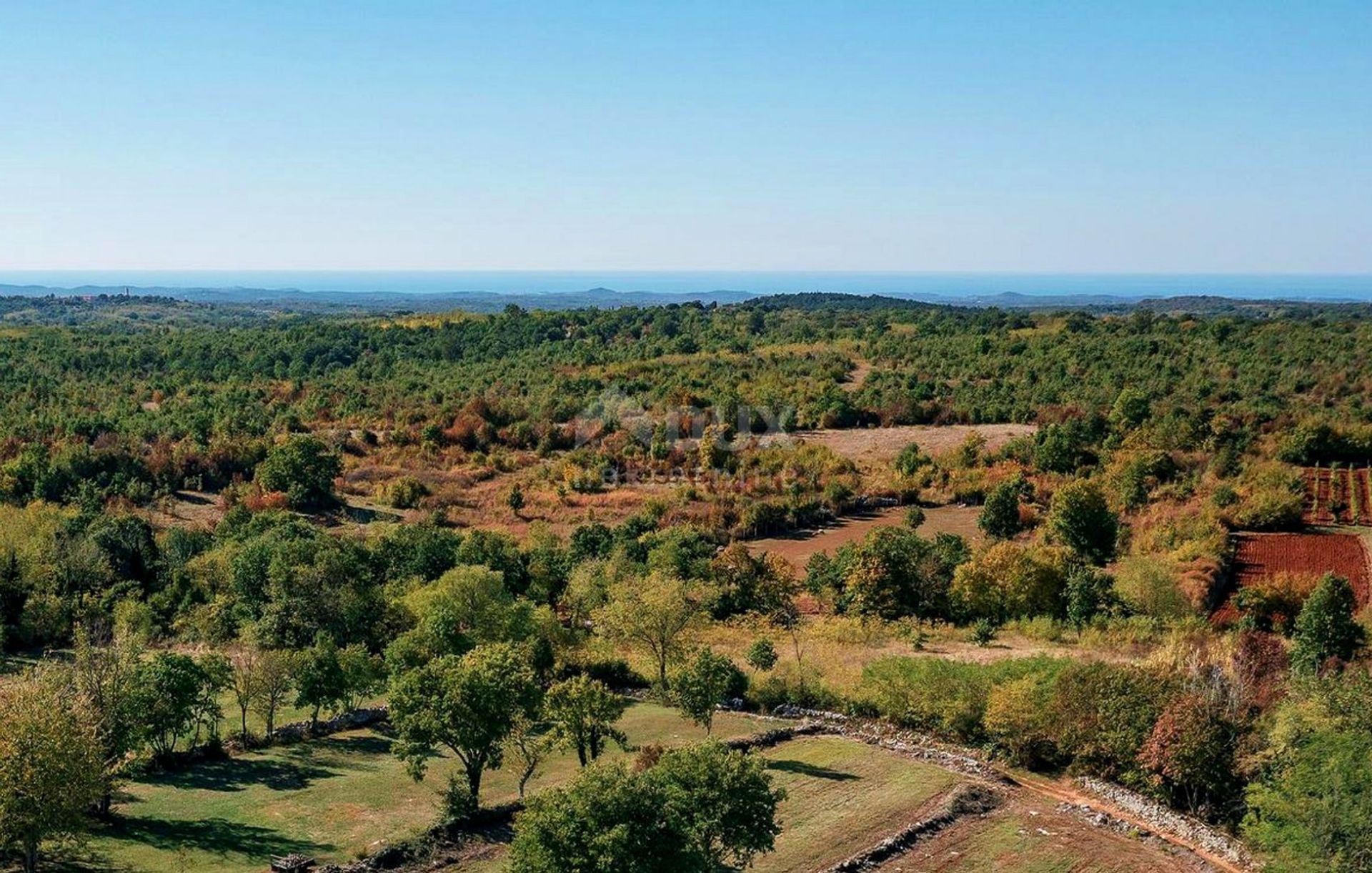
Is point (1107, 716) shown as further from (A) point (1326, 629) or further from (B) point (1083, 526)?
(B) point (1083, 526)

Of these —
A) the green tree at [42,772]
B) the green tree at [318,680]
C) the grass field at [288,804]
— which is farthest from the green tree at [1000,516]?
the green tree at [42,772]

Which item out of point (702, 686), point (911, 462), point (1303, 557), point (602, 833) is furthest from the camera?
point (911, 462)

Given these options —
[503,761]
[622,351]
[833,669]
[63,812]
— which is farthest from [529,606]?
[622,351]

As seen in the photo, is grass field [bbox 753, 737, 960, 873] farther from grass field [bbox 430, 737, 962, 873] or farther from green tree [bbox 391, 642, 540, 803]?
green tree [bbox 391, 642, 540, 803]

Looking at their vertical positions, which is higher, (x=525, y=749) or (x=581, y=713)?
(x=581, y=713)

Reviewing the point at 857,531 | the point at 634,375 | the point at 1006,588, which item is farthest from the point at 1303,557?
the point at 634,375

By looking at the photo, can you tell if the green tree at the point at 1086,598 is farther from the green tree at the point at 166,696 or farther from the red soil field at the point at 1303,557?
the green tree at the point at 166,696

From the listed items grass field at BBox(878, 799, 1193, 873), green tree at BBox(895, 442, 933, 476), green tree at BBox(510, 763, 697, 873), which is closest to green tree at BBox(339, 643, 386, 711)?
green tree at BBox(510, 763, 697, 873)
